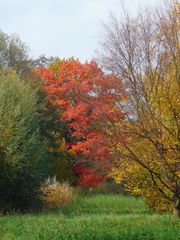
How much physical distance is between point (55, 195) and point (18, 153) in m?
4.36

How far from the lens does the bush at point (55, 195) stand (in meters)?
25.9

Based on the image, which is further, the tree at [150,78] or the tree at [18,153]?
the tree at [18,153]

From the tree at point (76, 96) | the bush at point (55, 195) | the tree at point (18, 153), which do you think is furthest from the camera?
the tree at point (76, 96)

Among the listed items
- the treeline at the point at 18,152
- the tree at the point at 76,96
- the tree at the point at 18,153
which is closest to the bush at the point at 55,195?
the treeline at the point at 18,152

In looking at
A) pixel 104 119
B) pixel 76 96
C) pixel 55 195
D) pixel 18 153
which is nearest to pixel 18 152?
pixel 18 153

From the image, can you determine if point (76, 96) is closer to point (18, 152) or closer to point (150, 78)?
point (18, 152)

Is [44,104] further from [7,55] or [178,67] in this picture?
[178,67]

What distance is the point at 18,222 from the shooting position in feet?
54.0

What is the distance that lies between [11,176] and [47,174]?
5349 millimetres

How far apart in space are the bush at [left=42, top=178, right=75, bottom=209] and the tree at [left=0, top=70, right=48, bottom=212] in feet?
3.50

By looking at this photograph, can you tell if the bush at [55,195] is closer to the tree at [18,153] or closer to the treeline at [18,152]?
the treeline at [18,152]

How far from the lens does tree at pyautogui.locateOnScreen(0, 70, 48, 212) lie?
23.4 m

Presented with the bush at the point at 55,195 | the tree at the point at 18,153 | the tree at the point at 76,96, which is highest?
the tree at the point at 76,96

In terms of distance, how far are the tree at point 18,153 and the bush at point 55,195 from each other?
107cm
